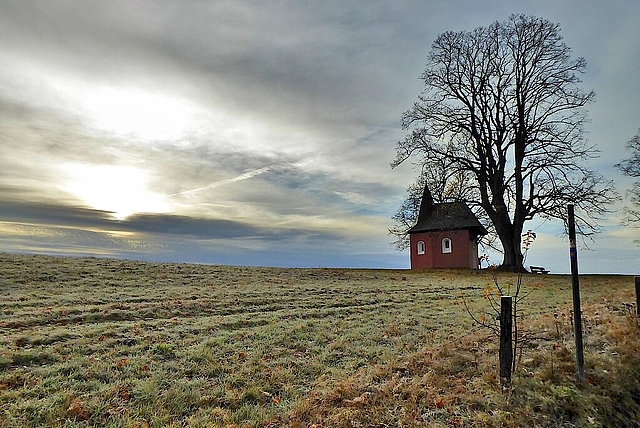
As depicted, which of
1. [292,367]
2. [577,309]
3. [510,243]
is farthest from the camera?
[510,243]

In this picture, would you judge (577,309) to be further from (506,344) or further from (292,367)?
(292,367)

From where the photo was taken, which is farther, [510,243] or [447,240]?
[447,240]

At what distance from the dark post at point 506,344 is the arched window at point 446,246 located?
32.2m

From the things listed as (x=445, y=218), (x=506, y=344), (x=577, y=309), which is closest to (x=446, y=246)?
(x=445, y=218)

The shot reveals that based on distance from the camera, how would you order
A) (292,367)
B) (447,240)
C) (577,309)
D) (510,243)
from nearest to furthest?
1. (577,309)
2. (292,367)
3. (510,243)
4. (447,240)

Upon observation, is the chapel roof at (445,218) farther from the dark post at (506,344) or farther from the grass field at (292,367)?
the dark post at (506,344)

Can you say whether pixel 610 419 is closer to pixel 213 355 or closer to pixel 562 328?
pixel 562 328

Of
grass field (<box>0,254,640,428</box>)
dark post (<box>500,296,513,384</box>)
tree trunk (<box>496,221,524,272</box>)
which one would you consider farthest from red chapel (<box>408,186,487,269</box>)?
dark post (<box>500,296,513,384</box>)

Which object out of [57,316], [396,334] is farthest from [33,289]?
[396,334]

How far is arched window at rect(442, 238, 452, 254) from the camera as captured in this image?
1459 inches

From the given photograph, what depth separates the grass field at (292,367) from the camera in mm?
5453

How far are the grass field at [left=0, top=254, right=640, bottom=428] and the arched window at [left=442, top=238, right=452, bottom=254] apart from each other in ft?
76.3

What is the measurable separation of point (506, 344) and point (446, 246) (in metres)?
32.6

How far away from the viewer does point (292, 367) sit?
25.3 feet
